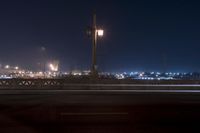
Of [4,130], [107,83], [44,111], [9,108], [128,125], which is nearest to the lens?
[4,130]

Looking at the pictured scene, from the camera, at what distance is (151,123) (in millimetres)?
16219

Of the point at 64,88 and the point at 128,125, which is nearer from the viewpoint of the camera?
the point at 128,125

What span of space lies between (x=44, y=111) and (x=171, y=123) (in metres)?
6.27

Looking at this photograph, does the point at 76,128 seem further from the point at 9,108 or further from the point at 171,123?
the point at 9,108

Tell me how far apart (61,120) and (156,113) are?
5081 millimetres

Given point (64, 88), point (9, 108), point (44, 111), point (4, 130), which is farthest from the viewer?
point (64, 88)

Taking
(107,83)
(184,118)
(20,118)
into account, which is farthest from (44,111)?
(107,83)

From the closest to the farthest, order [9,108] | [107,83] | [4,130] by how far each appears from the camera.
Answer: [4,130]
[9,108]
[107,83]

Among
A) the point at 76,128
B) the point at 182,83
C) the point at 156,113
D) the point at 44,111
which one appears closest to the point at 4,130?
the point at 76,128

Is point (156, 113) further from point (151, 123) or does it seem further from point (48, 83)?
point (48, 83)

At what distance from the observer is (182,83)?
47.5m

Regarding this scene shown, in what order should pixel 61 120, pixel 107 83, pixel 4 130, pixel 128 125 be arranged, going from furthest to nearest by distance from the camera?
pixel 107 83
pixel 61 120
pixel 128 125
pixel 4 130

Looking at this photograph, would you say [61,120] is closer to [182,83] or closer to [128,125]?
[128,125]

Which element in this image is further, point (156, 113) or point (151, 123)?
point (156, 113)
